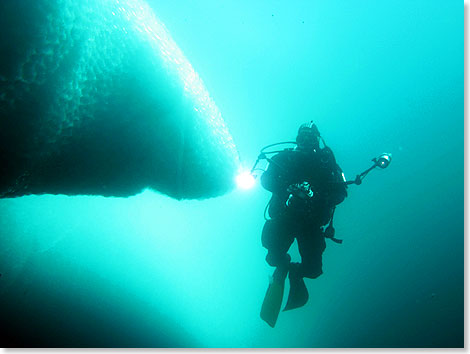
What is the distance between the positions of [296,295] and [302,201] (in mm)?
2155

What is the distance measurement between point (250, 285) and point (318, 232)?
95.3 ft

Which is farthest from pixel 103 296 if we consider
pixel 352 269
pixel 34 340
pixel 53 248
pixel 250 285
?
pixel 352 269

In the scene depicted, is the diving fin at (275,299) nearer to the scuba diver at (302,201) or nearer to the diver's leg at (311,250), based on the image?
the scuba diver at (302,201)

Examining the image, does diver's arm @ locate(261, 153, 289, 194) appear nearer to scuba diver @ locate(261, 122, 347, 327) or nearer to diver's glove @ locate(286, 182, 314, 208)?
scuba diver @ locate(261, 122, 347, 327)

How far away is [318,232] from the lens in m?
5.48

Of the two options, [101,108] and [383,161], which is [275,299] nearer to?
→ [383,161]

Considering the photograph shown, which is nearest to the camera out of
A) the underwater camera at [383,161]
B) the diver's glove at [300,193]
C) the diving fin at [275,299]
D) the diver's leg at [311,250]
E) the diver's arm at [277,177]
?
the underwater camera at [383,161]

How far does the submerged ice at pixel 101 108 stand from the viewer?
10.3 ft

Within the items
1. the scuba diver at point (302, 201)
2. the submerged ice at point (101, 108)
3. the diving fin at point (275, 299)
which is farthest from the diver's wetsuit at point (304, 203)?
the submerged ice at point (101, 108)

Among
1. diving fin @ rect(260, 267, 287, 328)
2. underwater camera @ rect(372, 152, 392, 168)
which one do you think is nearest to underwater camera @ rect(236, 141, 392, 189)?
underwater camera @ rect(372, 152, 392, 168)

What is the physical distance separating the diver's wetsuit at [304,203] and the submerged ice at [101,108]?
1.08 meters

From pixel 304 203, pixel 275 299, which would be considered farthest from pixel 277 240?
pixel 275 299

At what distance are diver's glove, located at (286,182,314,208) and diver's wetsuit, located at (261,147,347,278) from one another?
0.07ft

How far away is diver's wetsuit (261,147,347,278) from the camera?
5199 millimetres
